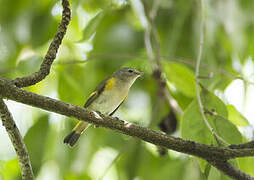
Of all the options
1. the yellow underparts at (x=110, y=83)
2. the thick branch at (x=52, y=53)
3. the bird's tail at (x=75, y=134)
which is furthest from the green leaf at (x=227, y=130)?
the yellow underparts at (x=110, y=83)

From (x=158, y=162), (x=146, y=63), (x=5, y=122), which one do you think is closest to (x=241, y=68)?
(x=146, y=63)

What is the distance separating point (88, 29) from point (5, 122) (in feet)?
1.84

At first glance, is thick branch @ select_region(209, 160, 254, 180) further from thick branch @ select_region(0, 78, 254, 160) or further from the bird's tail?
the bird's tail

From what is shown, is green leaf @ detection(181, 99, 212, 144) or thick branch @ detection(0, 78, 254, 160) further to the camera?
green leaf @ detection(181, 99, 212, 144)

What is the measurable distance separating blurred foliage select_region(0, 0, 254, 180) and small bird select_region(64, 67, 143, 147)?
0.09 meters

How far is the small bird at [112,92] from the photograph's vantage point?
2791 mm

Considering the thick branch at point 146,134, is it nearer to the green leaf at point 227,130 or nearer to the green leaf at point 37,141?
the green leaf at point 227,130

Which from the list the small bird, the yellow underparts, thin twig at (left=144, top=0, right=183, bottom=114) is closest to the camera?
thin twig at (left=144, top=0, right=183, bottom=114)

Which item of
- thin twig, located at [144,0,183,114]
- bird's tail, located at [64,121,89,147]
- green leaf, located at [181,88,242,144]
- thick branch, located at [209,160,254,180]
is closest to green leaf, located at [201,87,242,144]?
green leaf, located at [181,88,242,144]

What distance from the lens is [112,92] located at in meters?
2.87

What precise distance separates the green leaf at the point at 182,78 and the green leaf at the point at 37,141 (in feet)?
2.47

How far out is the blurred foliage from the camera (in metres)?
2.12

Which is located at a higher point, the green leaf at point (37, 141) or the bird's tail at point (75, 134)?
the green leaf at point (37, 141)

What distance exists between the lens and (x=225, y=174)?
1.29 metres
